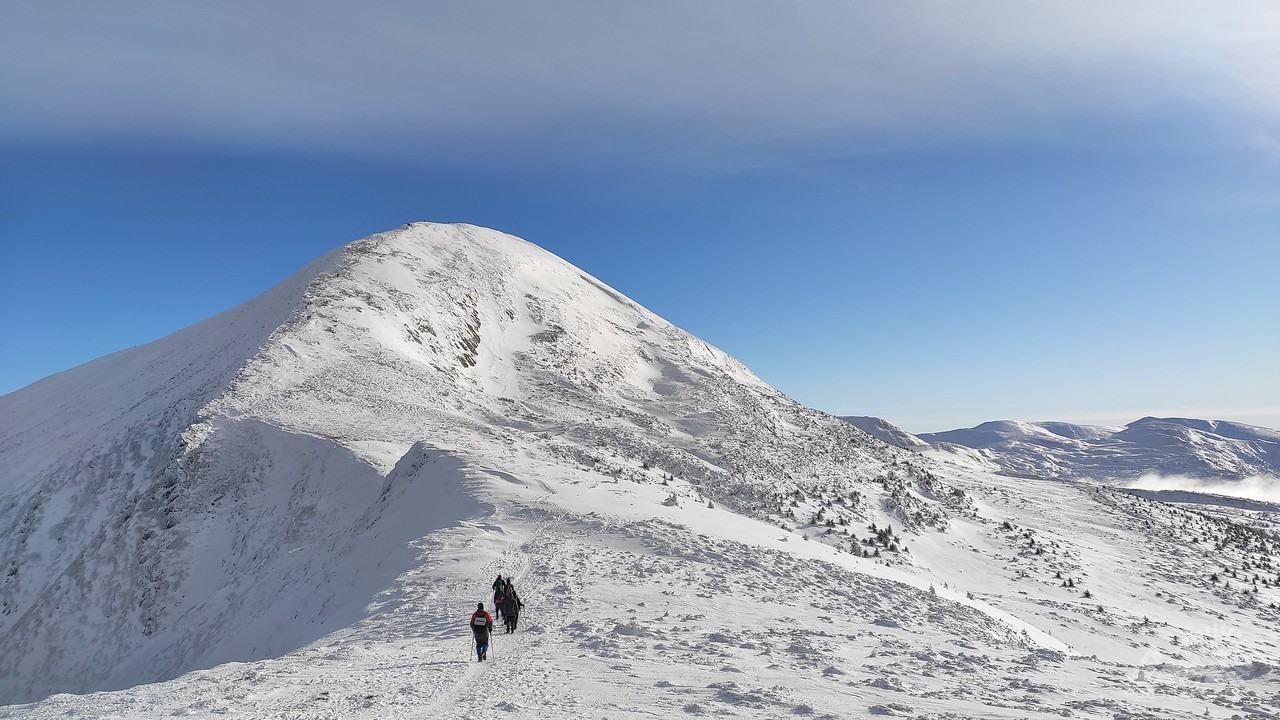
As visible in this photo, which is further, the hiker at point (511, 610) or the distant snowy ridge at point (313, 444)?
the distant snowy ridge at point (313, 444)

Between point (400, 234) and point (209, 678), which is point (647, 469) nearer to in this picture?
point (209, 678)

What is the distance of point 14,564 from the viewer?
1111 inches

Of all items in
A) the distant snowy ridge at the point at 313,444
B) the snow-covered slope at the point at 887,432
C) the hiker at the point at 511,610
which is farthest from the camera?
the snow-covered slope at the point at 887,432

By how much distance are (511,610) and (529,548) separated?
5704 mm

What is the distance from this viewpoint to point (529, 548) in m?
20.8

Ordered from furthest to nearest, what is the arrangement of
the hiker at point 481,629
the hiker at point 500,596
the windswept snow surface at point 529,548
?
1. the hiker at point 500,596
2. the hiker at point 481,629
3. the windswept snow surface at point 529,548

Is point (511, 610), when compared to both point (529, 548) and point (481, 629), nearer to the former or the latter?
point (481, 629)

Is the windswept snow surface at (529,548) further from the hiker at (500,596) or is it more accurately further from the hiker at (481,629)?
the hiker at (500,596)

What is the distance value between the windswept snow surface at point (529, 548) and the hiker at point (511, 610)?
1.52 feet

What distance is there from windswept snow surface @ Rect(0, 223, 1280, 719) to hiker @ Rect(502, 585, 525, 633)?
463mm

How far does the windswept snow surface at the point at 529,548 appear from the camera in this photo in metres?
11.5

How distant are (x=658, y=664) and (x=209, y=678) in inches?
301

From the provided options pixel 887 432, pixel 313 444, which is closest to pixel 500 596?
pixel 313 444

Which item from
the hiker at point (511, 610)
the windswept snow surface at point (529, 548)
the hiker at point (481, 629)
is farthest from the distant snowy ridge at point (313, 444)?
the hiker at point (481, 629)
